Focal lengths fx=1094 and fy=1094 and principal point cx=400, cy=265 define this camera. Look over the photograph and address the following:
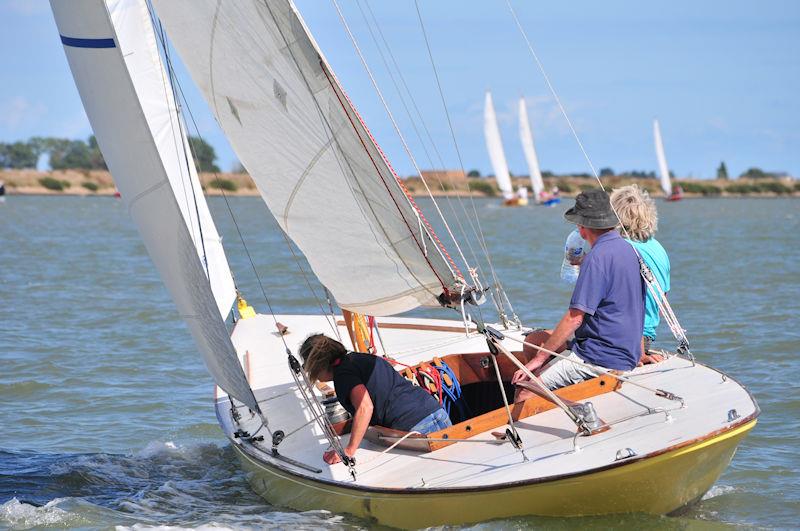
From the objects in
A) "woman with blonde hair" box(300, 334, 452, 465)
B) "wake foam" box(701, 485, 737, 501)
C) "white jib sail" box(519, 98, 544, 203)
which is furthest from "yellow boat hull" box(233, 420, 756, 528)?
"white jib sail" box(519, 98, 544, 203)

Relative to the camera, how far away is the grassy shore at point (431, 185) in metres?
81.4

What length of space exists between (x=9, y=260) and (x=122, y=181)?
1916 centimetres

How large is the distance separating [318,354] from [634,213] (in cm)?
211

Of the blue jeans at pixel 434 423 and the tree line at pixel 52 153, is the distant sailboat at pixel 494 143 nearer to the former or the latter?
the blue jeans at pixel 434 423

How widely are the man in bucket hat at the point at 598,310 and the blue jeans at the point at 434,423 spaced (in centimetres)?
45

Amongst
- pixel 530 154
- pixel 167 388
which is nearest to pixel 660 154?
pixel 530 154

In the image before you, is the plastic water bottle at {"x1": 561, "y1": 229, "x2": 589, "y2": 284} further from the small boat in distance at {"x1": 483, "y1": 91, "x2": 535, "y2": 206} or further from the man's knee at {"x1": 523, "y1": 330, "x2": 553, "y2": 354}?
the small boat in distance at {"x1": 483, "y1": 91, "x2": 535, "y2": 206}

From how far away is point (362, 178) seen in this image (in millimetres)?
6395

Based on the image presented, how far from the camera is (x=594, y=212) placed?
19.7 ft

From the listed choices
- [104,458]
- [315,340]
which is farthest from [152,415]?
[315,340]

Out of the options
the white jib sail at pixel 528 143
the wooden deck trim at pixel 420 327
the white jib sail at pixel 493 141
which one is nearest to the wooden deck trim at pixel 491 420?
the wooden deck trim at pixel 420 327

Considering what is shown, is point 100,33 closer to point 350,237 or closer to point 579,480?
point 350,237

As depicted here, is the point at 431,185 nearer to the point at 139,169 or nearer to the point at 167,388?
the point at 167,388

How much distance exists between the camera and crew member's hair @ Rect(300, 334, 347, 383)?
19.8 feet
